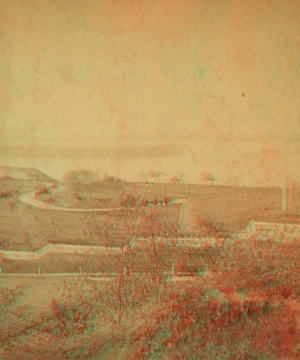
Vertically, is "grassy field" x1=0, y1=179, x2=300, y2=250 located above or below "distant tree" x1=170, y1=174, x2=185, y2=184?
below

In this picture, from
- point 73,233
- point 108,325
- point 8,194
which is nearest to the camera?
point 108,325

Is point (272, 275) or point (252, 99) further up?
point (252, 99)

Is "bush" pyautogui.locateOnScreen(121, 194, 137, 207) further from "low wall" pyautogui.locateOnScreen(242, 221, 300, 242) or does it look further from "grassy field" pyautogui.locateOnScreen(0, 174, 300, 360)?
"low wall" pyautogui.locateOnScreen(242, 221, 300, 242)

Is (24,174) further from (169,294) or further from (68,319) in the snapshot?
(169,294)

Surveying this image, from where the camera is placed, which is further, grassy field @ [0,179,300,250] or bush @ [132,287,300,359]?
grassy field @ [0,179,300,250]

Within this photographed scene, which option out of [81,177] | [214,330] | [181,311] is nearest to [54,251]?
[81,177]

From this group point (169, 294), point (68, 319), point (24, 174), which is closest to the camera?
point (68, 319)

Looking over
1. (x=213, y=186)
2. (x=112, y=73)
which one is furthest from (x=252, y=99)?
(x=112, y=73)

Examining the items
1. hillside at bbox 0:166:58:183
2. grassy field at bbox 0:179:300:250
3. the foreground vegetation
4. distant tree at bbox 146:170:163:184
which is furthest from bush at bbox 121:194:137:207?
hillside at bbox 0:166:58:183

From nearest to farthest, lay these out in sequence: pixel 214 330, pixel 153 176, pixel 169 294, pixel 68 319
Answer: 1. pixel 214 330
2. pixel 68 319
3. pixel 169 294
4. pixel 153 176

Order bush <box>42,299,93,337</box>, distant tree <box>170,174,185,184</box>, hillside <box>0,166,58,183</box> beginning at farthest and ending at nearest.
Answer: hillside <box>0,166,58,183</box>, distant tree <box>170,174,185,184</box>, bush <box>42,299,93,337</box>

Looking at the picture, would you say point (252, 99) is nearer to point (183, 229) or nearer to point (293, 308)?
point (183, 229)
